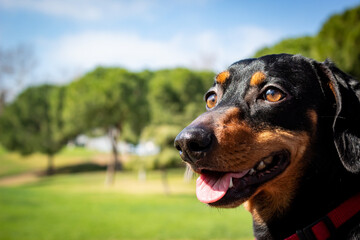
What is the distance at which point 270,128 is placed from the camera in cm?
251

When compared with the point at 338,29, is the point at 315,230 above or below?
below

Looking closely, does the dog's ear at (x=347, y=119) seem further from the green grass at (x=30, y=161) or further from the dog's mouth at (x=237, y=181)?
the green grass at (x=30, y=161)

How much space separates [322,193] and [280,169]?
14.0 inches

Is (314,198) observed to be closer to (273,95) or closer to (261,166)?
(261,166)

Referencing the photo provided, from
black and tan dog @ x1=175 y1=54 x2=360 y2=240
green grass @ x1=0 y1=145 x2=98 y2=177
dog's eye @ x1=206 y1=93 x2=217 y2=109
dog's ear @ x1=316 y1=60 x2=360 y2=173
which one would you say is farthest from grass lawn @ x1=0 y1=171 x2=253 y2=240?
green grass @ x1=0 y1=145 x2=98 y2=177

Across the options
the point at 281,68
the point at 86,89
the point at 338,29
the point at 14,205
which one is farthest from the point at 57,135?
the point at 281,68

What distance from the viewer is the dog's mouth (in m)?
2.31

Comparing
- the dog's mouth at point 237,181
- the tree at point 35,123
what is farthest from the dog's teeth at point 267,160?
the tree at point 35,123

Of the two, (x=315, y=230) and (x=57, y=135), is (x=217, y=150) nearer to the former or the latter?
(x=315, y=230)

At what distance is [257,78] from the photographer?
8.66 ft

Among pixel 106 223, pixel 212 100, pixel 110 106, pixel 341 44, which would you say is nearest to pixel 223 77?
pixel 212 100

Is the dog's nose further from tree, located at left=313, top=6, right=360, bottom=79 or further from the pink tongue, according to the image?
tree, located at left=313, top=6, right=360, bottom=79

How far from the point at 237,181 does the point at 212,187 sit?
18 cm

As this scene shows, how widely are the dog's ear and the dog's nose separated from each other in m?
0.94
